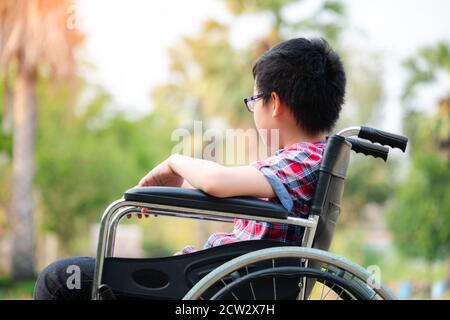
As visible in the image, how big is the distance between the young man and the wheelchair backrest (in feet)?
0.17

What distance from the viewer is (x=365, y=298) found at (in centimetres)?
148

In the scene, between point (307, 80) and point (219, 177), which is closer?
point (219, 177)

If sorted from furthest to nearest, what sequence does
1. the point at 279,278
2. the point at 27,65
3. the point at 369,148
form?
the point at 27,65 < the point at 369,148 < the point at 279,278

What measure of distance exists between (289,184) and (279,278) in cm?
24

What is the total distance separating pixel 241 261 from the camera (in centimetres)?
145

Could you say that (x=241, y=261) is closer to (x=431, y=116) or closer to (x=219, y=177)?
(x=219, y=177)

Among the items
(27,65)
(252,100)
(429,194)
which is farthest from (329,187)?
(429,194)

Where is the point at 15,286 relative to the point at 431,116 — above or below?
below

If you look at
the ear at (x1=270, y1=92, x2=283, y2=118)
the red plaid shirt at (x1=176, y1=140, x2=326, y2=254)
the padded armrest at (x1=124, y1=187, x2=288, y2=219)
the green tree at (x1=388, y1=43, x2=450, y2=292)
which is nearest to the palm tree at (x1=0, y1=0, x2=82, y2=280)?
the green tree at (x1=388, y1=43, x2=450, y2=292)

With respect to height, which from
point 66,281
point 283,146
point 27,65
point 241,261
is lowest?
point 66,281

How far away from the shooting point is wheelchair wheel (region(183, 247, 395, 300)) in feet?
4.75
